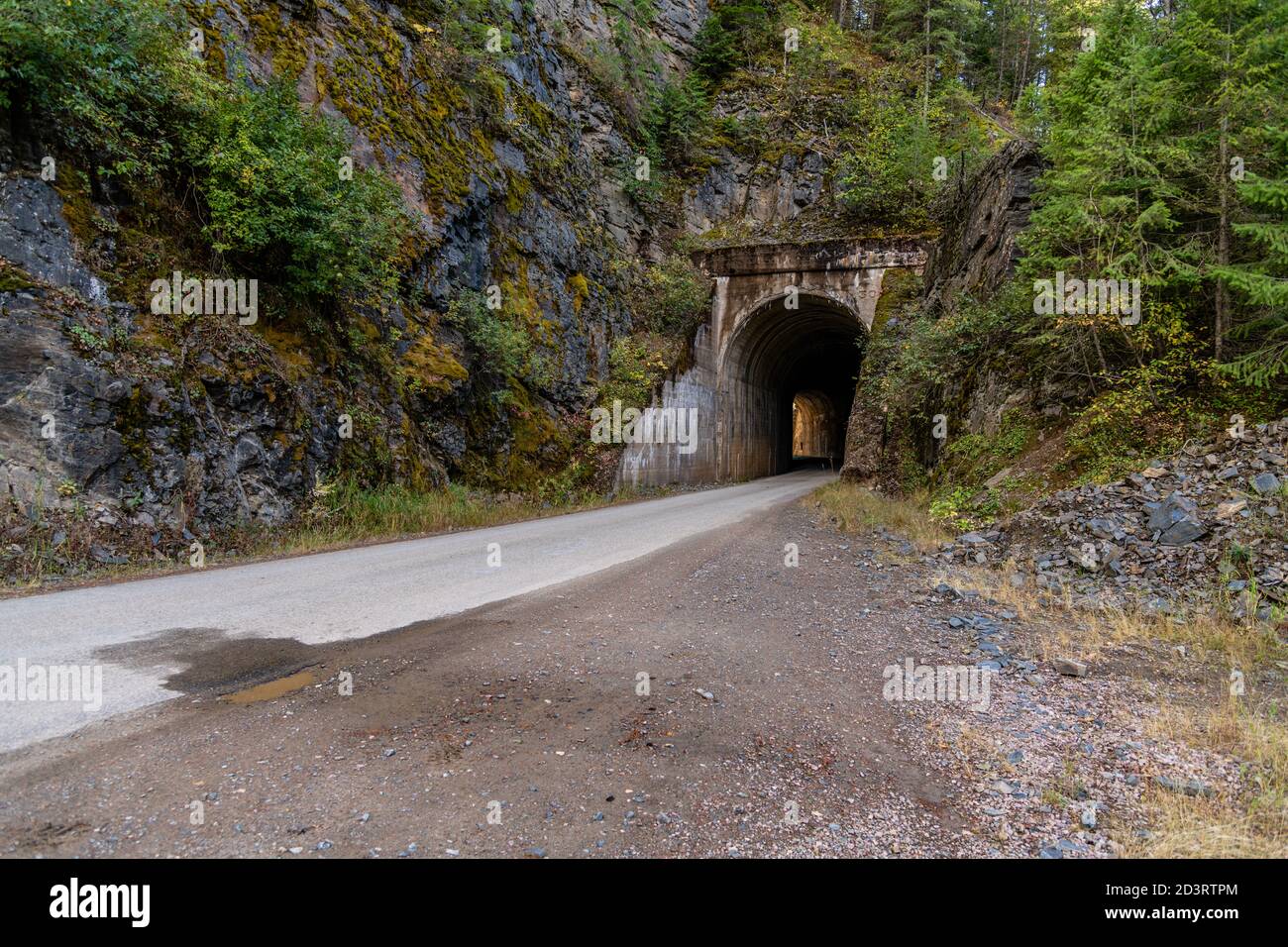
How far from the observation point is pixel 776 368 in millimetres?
36906

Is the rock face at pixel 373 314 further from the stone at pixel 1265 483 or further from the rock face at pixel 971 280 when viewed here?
the stone at pixel 1265 483

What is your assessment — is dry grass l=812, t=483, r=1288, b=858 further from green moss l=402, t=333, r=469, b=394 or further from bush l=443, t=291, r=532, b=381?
bush l=443, t=291, r=532, b=381

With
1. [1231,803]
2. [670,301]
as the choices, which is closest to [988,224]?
[670,301]

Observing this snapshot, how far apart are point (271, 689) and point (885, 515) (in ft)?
39.3

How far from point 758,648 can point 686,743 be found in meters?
1.91

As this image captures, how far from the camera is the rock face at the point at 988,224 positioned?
47.1 feet

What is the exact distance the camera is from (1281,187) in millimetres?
7148

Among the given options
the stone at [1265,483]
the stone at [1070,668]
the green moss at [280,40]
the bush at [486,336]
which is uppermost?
the green moss at [280,40]

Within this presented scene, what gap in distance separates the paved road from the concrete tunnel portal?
→ 12370 mm

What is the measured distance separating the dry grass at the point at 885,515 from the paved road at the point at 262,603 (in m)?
4.45

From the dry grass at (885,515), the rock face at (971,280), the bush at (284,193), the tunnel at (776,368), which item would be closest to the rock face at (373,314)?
the bush at (284,193)
